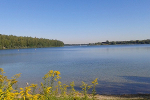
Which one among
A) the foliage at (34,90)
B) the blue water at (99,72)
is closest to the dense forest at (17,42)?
the blue water at (99,72)

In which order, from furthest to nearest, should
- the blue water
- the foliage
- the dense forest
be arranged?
1. the dense forest
2. the blue water
3. the foliage

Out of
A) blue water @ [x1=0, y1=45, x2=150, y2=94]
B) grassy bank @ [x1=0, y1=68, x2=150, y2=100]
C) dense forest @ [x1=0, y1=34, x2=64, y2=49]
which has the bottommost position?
blue water @ [x1=0, y1=45, x2=150, y2=94]

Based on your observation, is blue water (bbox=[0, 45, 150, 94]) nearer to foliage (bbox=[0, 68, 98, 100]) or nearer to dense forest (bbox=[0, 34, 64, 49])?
foliage (bbox=[0, 68, 98, 100])

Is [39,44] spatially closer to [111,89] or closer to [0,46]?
[0,46]

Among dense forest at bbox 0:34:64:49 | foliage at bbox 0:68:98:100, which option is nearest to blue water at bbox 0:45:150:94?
foliage at bbox 0:68:98:100

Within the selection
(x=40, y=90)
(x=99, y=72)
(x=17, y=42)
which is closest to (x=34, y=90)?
(x=40, y=90)

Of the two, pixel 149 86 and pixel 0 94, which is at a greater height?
pixel 0 94

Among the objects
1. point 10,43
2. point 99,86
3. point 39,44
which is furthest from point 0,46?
point 99,86

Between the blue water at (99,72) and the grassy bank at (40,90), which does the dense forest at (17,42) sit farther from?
the grassy bank at (40,90)

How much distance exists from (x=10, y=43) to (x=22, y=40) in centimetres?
1635

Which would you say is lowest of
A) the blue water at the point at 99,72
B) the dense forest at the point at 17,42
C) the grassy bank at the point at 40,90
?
the blue water at the point at 99,72

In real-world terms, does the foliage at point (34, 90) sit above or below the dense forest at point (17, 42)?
below

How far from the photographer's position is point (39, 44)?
175125mm

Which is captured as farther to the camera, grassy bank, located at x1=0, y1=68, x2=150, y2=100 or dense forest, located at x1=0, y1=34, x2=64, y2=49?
dense forest, located at x1=0, y1=34, x2=64, y2=49
